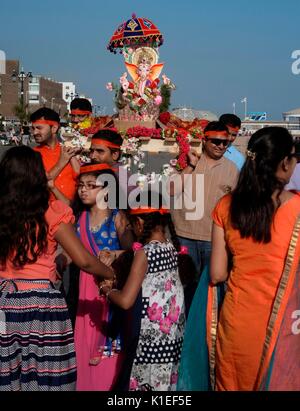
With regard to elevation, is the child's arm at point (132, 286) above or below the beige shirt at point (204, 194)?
below

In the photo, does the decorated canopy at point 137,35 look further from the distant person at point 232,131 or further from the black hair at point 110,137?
the black hair at point 110,137

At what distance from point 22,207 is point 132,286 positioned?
2.52 feet

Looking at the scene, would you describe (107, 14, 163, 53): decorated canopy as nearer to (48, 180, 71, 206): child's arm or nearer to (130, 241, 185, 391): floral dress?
(48, 180, 71, 206): child's arm

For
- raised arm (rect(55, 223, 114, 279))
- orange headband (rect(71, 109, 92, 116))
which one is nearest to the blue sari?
raised arm (rect(55, 223, 114, 279))

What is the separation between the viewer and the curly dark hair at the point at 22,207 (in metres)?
3.17

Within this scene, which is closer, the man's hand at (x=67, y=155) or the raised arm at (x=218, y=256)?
the raised arm at (x=218, y=256)

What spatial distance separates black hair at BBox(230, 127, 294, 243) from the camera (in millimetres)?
3068

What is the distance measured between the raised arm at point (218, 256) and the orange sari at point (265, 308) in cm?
4

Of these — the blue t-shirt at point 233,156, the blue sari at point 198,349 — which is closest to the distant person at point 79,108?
the blue t-shirt at point 233,156

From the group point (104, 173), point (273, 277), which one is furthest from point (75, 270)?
point (273, 277)

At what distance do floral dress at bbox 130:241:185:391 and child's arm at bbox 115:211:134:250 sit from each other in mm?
875

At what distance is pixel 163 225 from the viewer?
151 inches
